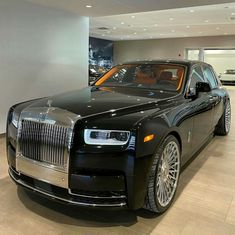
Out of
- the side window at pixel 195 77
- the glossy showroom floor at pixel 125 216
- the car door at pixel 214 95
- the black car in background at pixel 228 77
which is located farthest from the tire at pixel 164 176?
the black car in background at pixel 228 77

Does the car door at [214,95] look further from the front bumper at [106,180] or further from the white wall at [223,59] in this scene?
the white wall at [223,59]

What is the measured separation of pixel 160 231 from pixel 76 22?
5606mm

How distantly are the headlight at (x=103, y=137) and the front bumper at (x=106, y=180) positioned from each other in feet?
0.30

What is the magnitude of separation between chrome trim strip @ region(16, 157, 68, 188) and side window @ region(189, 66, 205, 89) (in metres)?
1.82

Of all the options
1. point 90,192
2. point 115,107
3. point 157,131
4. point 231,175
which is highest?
point 115,107

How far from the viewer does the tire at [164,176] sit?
2074 mm

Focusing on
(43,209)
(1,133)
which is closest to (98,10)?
(1,133)

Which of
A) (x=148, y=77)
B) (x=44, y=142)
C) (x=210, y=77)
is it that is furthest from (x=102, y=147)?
(x=210, y=77)

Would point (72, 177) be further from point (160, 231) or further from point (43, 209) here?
point (160, 231)

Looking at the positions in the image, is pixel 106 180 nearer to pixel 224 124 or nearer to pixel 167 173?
pixel 167 173

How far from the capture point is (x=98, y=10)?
231 inches

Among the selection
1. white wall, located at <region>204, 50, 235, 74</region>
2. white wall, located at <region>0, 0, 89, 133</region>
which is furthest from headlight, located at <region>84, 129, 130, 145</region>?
white wall, located at <region>204, 50, 235, 74</region>

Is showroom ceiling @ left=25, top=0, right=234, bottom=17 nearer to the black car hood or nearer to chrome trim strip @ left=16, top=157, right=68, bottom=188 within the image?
the black car hood

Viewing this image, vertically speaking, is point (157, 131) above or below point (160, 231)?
above
